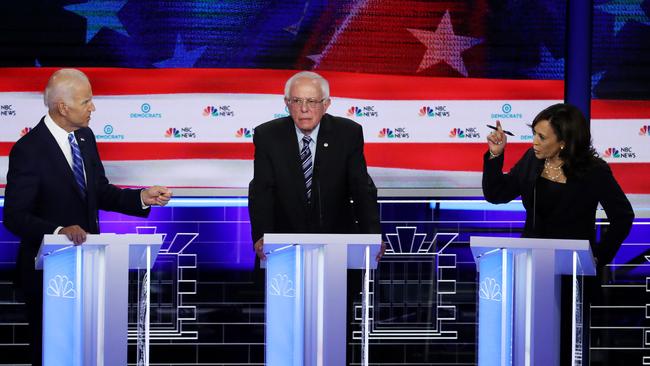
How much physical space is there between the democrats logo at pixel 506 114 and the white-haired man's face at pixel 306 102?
6.14 ft

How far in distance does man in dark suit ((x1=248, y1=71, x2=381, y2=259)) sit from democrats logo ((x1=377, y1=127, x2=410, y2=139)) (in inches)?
58.5

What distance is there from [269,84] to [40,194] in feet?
7.15

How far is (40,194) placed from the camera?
14.9 ft

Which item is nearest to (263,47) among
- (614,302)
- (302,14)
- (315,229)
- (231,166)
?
(302,14)

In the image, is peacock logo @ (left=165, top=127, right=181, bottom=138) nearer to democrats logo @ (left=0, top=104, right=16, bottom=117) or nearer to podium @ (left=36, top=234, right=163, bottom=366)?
democrats logo @ (left=0, top=104, right=16, bottom=117)

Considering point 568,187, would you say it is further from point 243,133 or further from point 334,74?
point 243,133

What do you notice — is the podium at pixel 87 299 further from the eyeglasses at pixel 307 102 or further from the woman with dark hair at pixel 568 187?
the woman with dark hair at pixel 568 187

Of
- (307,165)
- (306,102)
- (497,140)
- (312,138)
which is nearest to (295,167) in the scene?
(307,165)

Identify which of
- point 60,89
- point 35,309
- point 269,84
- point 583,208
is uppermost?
point 269,84

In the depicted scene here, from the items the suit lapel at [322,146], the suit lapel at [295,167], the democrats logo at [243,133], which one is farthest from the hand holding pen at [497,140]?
the democrats logo at [243,133]

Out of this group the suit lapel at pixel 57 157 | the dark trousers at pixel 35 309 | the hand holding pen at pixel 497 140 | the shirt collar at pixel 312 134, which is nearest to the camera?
the dark trousers at pixel 35 309

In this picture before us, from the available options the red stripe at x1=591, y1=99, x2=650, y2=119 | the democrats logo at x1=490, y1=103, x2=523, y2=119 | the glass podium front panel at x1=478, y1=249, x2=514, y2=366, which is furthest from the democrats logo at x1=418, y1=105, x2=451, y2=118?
the glass podium front panel at x1=478, y1=249, x2=514, y2=366

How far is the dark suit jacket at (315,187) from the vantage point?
4.89 meters

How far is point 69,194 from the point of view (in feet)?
15.0
